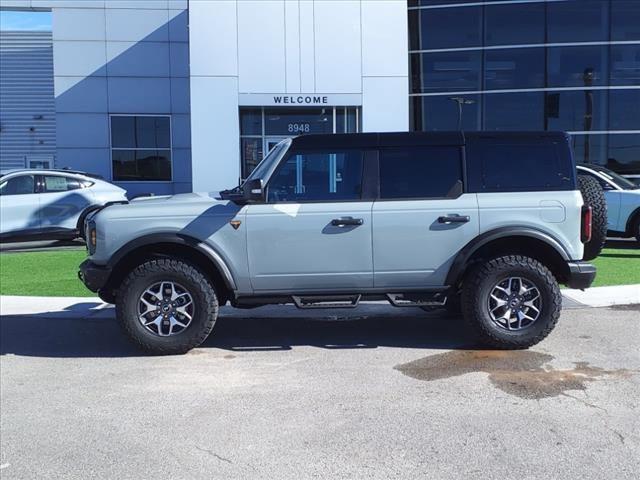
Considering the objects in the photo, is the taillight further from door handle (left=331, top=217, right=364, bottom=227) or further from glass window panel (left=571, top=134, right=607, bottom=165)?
glass window panel (left=571, top=134, right=607, bottom=165)

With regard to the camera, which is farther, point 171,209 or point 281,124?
point 281,124

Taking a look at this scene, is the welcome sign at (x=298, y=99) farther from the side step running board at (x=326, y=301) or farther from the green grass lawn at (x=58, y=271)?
the side step running board at (x=326, y=301)

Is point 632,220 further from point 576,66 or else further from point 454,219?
point 576,66

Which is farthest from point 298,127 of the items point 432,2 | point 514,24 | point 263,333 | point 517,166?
point 517,166

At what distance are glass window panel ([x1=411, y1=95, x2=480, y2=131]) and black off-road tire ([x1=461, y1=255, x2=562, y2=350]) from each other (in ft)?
48.6

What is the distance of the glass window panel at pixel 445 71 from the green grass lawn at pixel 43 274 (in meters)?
11.9

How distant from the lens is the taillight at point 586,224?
20.6ft

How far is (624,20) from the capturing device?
20.3 meters

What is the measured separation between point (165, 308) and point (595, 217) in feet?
14.1

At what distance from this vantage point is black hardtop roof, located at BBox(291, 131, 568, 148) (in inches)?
252

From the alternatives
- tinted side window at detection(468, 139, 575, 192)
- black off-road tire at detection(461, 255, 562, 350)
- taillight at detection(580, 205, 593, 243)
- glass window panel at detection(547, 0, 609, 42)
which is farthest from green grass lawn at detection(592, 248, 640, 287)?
glass window panel at detection(547, 0, 609, 42)

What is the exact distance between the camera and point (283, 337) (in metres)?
7.20

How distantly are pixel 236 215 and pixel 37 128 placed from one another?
24.7 m

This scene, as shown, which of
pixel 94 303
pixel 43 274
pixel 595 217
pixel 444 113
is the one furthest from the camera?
pixel 444 113
